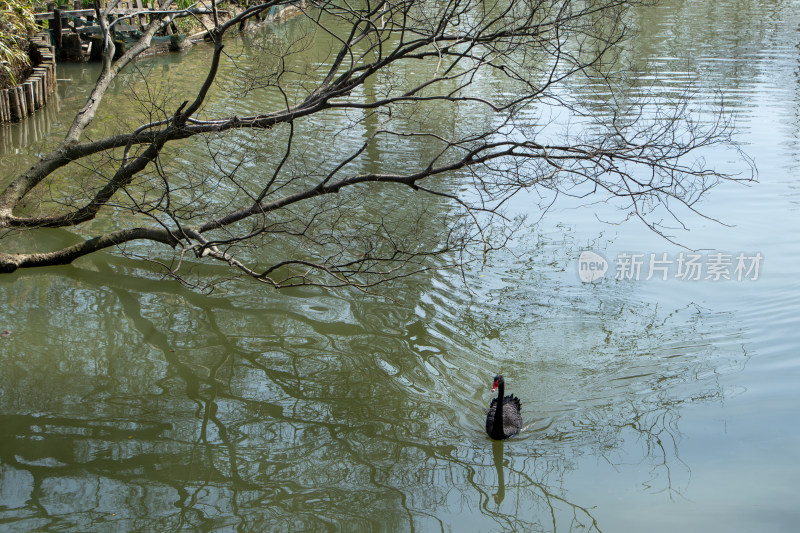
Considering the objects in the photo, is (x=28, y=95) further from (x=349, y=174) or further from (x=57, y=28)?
(x=349, y=174)

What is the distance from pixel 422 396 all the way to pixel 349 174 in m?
5.13

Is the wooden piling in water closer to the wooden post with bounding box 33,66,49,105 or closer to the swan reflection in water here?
the wooden post with bounding box 33,66,49,105

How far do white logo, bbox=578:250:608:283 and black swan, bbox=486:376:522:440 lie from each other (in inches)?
106

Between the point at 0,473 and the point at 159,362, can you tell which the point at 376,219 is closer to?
the point at 159,362

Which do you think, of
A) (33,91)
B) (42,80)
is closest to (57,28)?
(42,80)

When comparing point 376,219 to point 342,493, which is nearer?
point 342,493

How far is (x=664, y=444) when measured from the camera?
18.7 feet

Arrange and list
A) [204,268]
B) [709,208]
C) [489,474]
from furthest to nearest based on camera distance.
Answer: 1. [709,208]
2. [204,268]
3. [489,474]

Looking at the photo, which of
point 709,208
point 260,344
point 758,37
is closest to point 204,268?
point 260,344

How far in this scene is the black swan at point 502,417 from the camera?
550 cm

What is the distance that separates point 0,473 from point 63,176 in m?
5.78

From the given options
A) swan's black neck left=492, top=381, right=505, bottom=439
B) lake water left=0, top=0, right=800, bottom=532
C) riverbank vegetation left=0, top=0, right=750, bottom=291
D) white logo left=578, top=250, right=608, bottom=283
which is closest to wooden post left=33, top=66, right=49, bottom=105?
riverbank vegetation left=0, top=0, right=750, bottom=291

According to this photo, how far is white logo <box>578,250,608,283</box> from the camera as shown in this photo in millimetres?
8203

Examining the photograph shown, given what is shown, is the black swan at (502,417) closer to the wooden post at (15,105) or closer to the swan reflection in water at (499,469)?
the swan reflection in water at (499,469)
